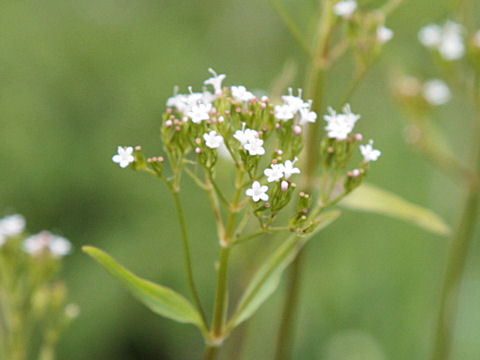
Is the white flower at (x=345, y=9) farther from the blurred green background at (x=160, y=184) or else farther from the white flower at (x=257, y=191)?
the white flower at (x=257, y=191)

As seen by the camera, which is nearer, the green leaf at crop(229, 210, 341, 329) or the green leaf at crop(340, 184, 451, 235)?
the green leaf at crop(229, 210, 341, 329)

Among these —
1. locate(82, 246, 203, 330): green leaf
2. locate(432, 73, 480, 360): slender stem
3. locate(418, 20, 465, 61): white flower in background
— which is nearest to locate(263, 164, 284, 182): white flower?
locate(82, 246, 203, 330): green leaf

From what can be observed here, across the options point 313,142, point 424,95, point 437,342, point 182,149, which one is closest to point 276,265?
point 182,149

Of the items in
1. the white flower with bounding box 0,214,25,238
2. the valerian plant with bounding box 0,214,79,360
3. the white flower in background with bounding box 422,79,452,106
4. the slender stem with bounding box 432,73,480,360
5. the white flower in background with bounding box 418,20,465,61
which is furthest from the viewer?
the white flower in background with bounding box 422,79,452,106

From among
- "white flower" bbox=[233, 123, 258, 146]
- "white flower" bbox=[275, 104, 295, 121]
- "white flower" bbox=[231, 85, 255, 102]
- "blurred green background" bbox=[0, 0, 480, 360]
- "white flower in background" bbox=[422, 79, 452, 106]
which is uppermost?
"white flower" bbox=[231, 85, 255, 102]

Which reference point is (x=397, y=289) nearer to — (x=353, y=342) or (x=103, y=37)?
(x=353, y=342)

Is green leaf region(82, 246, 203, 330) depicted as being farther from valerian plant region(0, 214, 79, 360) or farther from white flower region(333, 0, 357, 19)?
white flower region(333, 0, 357, 19)

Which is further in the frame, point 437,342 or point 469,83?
point 469,83
